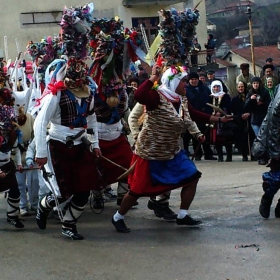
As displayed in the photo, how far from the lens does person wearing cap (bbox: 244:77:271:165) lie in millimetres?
13172

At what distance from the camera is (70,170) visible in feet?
25.1

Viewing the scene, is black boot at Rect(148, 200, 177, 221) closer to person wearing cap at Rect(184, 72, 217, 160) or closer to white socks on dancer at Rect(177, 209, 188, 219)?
white socks on dancer at Rect(177, 209, 188, 219)

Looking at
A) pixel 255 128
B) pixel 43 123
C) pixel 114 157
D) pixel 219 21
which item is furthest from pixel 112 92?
pixel 219 21

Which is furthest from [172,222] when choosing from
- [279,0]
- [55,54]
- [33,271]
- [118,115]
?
[279,0]

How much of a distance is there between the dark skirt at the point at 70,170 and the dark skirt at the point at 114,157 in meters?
1.25

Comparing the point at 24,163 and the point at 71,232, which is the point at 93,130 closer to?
the point at 71,232

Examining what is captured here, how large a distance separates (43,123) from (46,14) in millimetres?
25927

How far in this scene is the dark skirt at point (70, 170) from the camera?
24.8ft

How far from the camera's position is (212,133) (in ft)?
46.1

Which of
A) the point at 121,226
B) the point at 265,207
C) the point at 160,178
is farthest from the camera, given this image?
the point at 265,207

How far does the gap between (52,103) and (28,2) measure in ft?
84.3

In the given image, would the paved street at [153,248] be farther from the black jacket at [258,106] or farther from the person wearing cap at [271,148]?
the black jacket at [258,106]

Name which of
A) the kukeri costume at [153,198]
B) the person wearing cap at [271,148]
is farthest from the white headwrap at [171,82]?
the person wearing cap at [271,148]

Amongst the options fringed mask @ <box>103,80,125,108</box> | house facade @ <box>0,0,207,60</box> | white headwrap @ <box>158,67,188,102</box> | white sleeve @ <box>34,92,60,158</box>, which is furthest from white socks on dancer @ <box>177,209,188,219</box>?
house facade @ <box>0,0,207,60</box>
